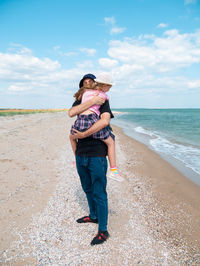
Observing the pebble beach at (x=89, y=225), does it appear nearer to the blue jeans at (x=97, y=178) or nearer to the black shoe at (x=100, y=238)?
the black shoe at (x=100, y=238)

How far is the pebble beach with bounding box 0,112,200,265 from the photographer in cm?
265

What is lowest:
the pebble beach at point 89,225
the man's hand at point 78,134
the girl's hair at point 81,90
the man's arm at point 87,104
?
the pebble beach at point 89,225

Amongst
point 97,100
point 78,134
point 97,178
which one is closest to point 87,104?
point 97,100

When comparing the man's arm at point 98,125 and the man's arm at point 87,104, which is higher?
the man's arm at point 87,104

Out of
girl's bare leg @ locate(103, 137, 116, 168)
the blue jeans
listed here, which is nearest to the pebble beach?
the blue jeans

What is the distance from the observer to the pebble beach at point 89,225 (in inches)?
104

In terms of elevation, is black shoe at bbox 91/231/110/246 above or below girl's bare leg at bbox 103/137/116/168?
below

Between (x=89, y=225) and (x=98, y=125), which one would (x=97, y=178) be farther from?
(x=89, y=225)

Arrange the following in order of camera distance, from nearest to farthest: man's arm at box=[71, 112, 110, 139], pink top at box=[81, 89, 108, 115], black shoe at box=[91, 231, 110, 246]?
man's arm at box=[71, 112, 110, 139] < pink top at box=[81, 89, 108, 115] < black shoe at box=[91, 231, 110, 246]

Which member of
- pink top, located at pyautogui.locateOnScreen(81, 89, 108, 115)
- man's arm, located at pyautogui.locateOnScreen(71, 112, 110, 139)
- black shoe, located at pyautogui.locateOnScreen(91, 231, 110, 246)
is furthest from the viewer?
black shoe, located at pyautogui.locateOnScreen(91, 231, 110, 246)

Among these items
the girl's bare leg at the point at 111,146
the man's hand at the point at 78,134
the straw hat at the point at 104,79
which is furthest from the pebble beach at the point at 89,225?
the straw hat at the point at 104,79

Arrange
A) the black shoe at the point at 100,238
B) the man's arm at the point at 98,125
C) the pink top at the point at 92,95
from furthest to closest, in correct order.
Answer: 1. the black shoe at the point at 100,238
2. the pink top at the point at 92,95
3. the man's arm at the point at 98,125

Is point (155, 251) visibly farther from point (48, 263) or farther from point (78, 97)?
point (78, 97)

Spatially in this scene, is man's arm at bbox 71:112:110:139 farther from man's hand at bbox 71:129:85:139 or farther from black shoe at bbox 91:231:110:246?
black shoe at bbox 91:231:110:246
